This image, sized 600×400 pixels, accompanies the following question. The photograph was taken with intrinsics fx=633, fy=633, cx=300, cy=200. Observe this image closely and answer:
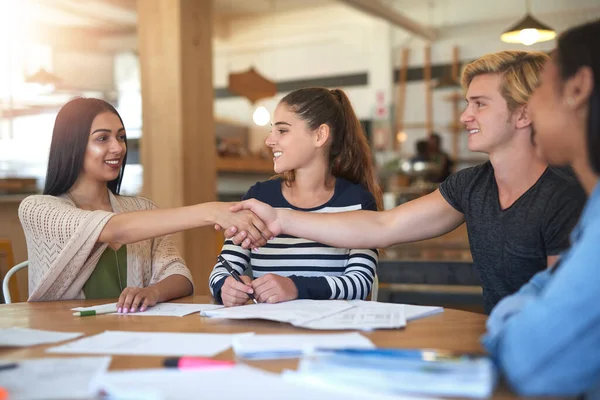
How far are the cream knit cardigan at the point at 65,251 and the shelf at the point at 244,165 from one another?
547cm

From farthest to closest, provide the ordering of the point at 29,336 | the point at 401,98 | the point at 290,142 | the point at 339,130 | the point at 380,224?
the point at 401,98
the point at 339,130
the point at 290,142
the point at 380,224
the point at 29,336

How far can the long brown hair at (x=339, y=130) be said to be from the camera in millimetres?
2209

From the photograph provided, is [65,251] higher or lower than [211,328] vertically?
higher

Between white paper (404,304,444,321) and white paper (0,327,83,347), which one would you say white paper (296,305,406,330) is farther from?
white paper (0,327,83,347)

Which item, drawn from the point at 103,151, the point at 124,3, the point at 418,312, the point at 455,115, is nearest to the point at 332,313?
the point at 418,312

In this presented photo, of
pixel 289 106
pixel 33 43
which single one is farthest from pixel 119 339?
pixel 33 43

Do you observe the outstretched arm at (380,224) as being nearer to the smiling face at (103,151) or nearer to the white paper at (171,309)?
the white paper at (171,309)

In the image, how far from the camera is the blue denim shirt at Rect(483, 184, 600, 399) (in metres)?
0.85

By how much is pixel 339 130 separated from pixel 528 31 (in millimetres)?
4024

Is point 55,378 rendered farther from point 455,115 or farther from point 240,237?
point 455,115

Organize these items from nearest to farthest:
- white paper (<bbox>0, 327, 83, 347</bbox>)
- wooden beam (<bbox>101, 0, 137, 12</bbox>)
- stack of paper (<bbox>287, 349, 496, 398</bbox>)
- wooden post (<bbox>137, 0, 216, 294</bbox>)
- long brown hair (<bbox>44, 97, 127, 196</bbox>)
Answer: stack of paper (<bbox>287, 349, 496, 398</bbox>), white paper (<bbox>0, 327, 83, 347</bbox>), long brown hair (<bbox>44, 97, 127, 196</bbox>), wooden post (<bbox>137, 0, 216, 294</bbox>), wooden beam (<bbox>101, 0, 137, 12</bbox>)

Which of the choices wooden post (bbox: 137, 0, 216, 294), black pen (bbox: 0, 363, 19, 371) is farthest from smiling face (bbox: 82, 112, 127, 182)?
wooden post (bbox: 137, 0, 216, 294)

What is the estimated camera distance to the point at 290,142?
2168mm

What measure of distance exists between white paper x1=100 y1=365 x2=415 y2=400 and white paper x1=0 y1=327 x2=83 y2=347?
37cm
